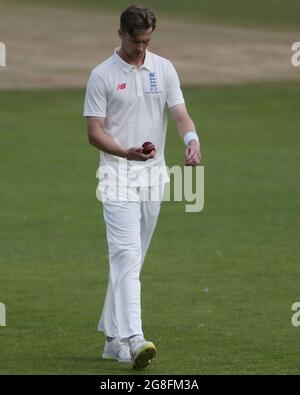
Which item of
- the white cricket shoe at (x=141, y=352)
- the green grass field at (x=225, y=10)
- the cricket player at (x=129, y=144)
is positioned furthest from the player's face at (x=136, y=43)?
the green grass field at (x=225, y=10)

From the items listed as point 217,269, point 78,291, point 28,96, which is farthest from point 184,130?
point 28,96

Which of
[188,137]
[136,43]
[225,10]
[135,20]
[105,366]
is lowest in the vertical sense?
[105,366]

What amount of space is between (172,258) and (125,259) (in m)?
5.32

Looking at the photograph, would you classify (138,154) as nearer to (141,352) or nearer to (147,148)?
(147,148)

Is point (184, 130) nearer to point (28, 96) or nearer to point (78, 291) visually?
point (78, 291)

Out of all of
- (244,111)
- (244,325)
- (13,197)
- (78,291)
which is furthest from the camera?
(244,111)

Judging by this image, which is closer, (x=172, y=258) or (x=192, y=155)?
(x=192, y=155)

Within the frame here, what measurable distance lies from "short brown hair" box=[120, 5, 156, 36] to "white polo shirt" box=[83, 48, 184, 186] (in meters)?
0.38

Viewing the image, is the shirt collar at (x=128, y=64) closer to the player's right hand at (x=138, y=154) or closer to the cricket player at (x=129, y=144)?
the cricket player at (x=129, y=144)

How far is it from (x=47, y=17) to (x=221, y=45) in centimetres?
949

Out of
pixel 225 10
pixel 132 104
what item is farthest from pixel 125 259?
pixel 225 10

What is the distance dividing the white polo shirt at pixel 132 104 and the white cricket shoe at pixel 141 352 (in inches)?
50.1

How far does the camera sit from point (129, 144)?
33.4 feet
